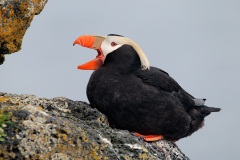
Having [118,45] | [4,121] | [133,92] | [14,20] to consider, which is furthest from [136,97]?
[4,121]

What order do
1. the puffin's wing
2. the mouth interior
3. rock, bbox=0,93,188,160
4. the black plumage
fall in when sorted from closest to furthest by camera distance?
rock, bbox=0,93,188,160, the black plumage, the puffin's wing, the mouth interior

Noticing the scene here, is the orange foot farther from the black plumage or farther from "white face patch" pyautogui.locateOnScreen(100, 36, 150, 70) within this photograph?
"white face patch" pyautogui.locateOnScreen(100, 36, 150, 70)

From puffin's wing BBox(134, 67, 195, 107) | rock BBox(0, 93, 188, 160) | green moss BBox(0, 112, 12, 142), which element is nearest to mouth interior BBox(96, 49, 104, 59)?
puffin's wing BBox(134, 67, 195, 107)

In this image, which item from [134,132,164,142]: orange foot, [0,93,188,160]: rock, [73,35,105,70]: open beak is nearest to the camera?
[0,93,188,160]: rock

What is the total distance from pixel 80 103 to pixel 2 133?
97.0 inches

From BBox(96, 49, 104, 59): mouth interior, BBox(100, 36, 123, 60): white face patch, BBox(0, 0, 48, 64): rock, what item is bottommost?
BBox(96, 49, 104, 59): mouth interior

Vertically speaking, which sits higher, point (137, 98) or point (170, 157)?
point (137, 98)

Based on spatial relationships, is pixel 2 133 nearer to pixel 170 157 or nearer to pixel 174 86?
pixel 170 157

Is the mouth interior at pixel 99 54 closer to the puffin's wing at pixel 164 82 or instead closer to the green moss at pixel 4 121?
the puffin's wing at pixel 164 82

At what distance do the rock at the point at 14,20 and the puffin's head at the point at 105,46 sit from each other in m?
1.20

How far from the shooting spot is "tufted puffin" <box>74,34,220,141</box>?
7.64 meters

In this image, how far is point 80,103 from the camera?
23.2ft

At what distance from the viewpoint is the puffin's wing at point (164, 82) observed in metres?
8.00

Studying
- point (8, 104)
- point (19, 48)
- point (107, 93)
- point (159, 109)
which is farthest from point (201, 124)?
point (8, 104)
